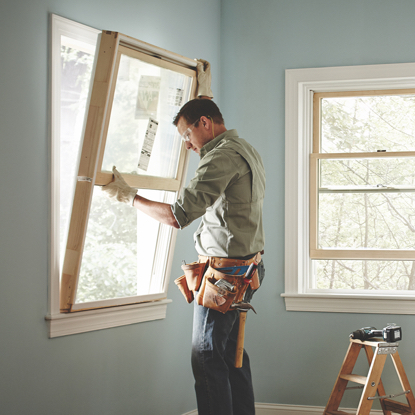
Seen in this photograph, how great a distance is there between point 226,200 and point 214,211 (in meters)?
0.07

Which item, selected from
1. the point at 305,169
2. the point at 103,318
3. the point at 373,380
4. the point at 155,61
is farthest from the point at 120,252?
the point at 373,380

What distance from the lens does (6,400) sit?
1.53 metres

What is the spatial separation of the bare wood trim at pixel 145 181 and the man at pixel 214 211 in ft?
0.12

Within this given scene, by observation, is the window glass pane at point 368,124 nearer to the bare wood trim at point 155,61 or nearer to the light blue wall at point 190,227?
the light blue wall at point 190,227

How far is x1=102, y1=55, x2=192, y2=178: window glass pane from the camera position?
1697 mm

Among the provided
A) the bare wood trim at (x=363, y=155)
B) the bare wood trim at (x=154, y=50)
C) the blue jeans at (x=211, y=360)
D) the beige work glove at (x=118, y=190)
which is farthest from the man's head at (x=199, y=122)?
the bare wood trim at (x=363, y=155)

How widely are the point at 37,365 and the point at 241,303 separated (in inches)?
32.2

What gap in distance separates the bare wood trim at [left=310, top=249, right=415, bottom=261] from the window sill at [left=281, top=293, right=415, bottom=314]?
230mm

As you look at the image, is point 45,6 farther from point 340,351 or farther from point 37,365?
point 340,351

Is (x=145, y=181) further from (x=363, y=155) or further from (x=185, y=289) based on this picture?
(x=363, y=155)

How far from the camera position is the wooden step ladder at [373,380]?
2.01m

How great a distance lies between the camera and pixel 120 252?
1.95m

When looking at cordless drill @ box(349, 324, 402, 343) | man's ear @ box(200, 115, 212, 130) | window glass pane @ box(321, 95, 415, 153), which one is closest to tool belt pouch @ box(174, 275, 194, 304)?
man's ear @ box(200, 115, 212, 130)

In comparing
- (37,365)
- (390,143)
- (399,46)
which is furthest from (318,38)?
(37,365)
